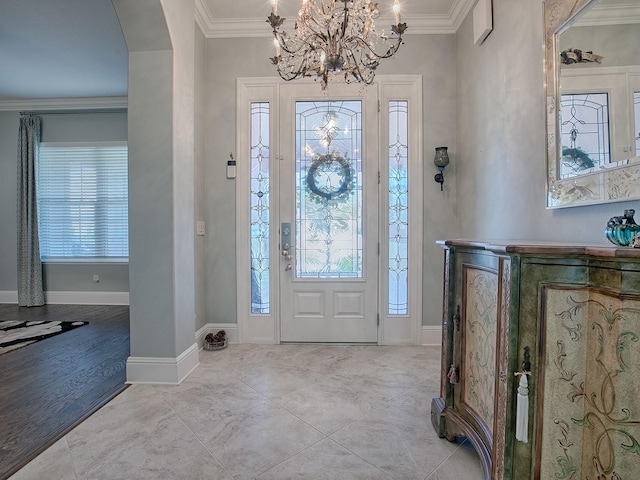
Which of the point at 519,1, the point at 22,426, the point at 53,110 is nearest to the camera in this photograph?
the point at 22,426

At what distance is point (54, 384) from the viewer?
2324 millimetres

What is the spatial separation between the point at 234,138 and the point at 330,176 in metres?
1.00

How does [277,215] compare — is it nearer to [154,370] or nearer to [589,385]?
[154,370]

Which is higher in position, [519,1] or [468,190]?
[519,1]

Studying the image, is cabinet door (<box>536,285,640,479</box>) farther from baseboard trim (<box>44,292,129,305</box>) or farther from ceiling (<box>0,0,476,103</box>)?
baseboard trim (<box>44,292,129,305</box>)

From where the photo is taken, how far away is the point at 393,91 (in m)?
3.11

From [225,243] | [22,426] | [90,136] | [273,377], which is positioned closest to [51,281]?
[90,136]

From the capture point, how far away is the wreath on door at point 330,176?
10.3 feet

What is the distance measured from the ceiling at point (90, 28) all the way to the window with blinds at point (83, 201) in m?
1.09

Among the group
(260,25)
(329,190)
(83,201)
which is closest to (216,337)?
(329,190)

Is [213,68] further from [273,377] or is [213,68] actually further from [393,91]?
[273,377]

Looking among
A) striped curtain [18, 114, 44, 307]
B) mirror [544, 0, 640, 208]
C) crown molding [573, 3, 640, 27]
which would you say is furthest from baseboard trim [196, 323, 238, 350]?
striped curtain [18, 114, 44, 307]

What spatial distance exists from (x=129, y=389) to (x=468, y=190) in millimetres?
3062

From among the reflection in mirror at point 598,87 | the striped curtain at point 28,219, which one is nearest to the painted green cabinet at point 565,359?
the reflection in mirror at point 598,87
